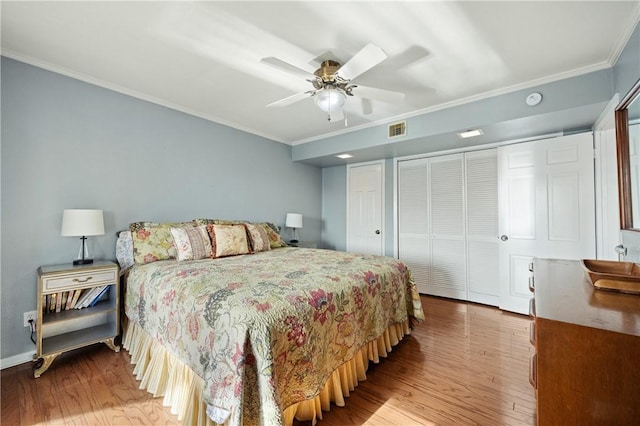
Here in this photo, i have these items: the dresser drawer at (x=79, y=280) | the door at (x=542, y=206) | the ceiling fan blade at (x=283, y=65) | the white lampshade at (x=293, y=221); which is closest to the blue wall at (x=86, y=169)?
the dresser drawer at (x=79, y=280)

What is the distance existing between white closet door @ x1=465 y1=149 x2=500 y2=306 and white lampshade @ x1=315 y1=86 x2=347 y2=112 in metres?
2.41

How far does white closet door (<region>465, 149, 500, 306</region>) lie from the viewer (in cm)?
353

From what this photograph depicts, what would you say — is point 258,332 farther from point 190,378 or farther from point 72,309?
point 72,309

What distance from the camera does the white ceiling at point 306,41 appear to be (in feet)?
5.46

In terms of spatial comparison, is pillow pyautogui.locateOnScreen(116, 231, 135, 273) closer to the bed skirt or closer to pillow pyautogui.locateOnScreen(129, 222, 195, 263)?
pillow pyautogui.locateOnScreen(129, 222, 195, 263)

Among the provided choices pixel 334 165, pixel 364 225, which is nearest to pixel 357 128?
pixel 334 165

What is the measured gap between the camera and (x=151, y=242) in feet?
8.44

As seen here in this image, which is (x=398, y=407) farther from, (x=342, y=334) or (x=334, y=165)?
(x=334, y=165)

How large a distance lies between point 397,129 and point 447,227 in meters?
1.63

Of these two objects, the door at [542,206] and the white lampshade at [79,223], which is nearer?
the white lampshade at [79,223]

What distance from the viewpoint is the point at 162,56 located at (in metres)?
2.15

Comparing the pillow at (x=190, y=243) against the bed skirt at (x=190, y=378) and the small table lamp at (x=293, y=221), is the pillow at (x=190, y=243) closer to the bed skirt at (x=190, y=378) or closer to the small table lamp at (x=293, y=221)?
the bed skirt at (x=190, y=378)

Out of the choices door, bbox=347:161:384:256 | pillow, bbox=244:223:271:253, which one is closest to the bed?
pillow, bbox=244:223:271:253

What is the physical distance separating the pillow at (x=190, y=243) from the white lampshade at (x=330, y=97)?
69.6 inches
